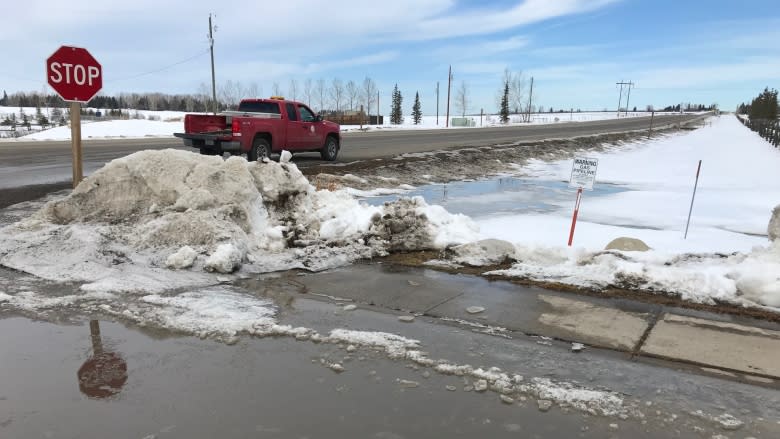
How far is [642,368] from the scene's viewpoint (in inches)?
156

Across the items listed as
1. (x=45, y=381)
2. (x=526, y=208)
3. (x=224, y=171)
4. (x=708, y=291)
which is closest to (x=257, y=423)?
(x=45, y=381)

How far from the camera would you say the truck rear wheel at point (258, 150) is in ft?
49.3

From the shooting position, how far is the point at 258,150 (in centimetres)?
1516

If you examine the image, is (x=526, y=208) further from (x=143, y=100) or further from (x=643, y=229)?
(x=143, y=100)

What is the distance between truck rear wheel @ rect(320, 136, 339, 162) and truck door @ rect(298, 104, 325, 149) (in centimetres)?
47

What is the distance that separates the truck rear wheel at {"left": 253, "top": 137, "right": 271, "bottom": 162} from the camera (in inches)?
591

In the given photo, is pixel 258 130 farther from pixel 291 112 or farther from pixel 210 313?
pixel 210 313

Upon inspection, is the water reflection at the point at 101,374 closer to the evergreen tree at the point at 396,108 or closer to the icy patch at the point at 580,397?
the icy patch at the point at 580,397

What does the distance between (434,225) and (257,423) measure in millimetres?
4831

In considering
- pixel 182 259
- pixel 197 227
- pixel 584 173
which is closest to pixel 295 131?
pixel 197 227

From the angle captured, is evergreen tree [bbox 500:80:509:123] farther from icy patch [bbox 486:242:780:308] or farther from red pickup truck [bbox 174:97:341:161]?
icy patch [bbox 486:242:780:308]

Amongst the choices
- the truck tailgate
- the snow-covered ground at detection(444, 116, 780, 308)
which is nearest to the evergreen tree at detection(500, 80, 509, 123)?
the snow-covered ground at detection(444, 116, 780, 308)

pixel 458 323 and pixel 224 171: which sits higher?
pixel 224 171

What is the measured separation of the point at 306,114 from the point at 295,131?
93 centimetres
